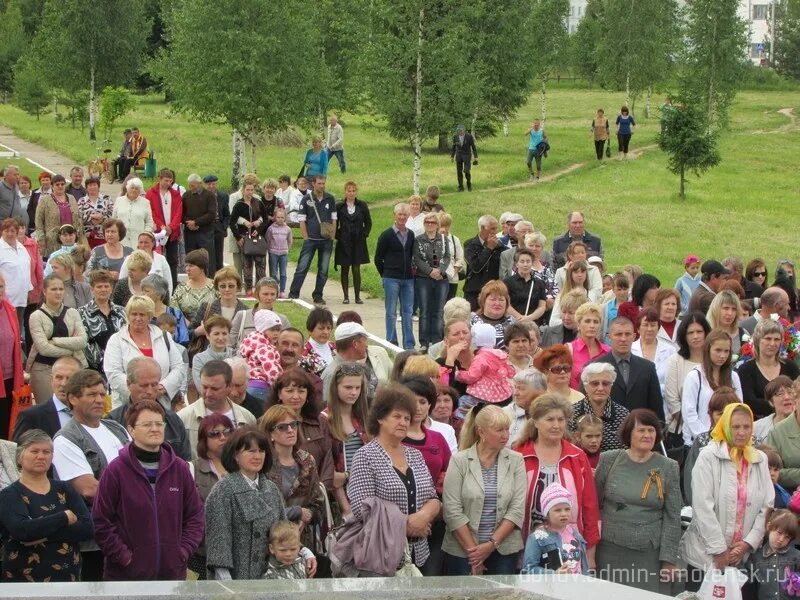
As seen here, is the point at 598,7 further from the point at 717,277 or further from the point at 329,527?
the point at 329,527

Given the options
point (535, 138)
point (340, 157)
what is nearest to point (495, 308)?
point (535, 138)

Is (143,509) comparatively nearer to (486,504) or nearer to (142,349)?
(486,504)

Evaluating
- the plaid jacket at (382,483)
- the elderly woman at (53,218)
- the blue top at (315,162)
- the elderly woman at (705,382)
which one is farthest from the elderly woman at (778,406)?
the blue top at (315,162)

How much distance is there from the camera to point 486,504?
29.6 feet

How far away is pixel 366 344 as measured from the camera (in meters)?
11.3

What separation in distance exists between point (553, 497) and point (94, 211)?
12550 millimetres

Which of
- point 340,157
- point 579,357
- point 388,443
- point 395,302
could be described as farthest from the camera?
point 340,157

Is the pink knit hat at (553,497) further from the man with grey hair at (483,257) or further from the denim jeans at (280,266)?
the denim jeans at (280,266)

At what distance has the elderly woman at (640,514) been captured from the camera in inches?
368

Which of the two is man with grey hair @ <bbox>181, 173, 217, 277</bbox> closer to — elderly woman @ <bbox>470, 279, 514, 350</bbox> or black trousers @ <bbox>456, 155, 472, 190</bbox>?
elderly woman @ <bbox>470, 279, 514, 350</bbox>

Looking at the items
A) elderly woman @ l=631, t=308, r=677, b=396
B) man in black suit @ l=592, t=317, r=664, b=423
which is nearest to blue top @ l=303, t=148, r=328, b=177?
elderly woman @ l=631, t=308, r=677, b=396

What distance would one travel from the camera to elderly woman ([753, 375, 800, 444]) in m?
11.1

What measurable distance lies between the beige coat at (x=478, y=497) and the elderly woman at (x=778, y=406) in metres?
2.92

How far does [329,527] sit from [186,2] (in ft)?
94.8
